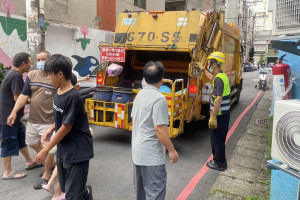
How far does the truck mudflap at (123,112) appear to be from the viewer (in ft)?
15.6

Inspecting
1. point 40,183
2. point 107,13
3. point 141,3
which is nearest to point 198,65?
point 40,183

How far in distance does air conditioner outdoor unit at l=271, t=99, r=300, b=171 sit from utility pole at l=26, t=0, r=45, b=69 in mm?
5652

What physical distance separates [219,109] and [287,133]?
2.33m

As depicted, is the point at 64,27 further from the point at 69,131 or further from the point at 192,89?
the point at 69,131

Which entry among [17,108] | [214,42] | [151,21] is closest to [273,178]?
[17,108]

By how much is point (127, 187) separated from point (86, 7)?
832 centimetres

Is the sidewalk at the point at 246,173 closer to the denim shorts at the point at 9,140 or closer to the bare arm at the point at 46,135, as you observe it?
the bare arm at the point at 46,135

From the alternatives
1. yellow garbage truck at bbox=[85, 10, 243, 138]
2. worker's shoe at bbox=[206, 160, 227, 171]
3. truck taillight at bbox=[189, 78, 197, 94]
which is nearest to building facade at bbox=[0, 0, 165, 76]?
yellow garbage truck at bbox=[85, 10, 243, 138]

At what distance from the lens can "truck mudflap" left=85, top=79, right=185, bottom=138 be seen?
4746 mm

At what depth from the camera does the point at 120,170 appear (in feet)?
13.9

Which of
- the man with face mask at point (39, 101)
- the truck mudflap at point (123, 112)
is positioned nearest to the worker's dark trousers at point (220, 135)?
the truck mudflap at point (123, 112)

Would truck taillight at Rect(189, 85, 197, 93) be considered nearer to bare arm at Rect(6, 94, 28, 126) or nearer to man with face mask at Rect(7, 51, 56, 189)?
man with face mask at Rect(7, 51, 56, 189)

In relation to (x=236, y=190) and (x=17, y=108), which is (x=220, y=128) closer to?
(x=236, y=190)

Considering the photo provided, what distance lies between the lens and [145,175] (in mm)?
2502
